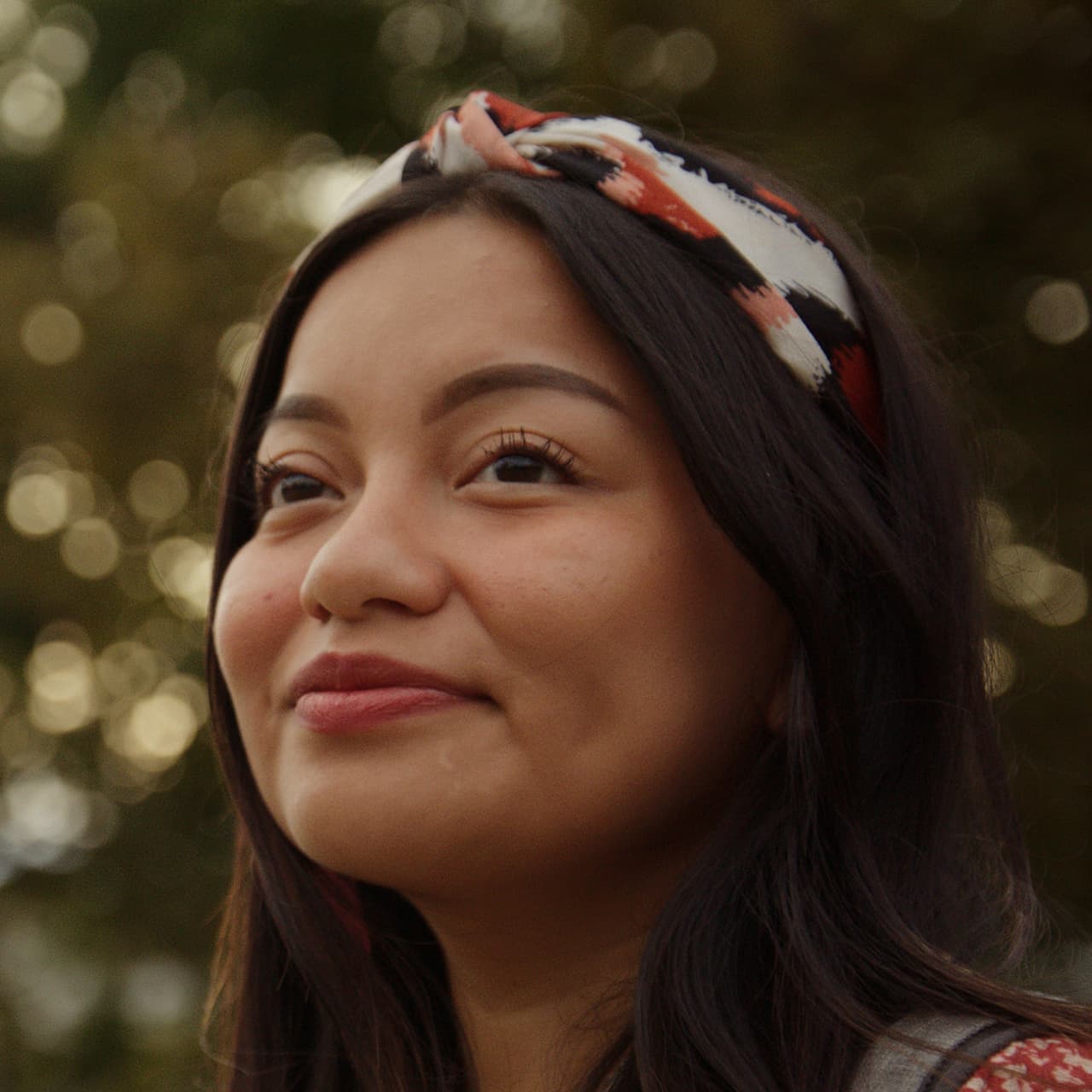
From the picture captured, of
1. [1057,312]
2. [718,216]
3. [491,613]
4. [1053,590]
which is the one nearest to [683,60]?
Result: [1057,312]

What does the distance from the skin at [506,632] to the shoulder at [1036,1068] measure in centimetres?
46

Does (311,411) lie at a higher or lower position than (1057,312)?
lower

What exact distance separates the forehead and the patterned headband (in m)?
0.13

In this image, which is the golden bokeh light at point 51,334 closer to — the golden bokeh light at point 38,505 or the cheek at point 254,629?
the golden bokeh light at point 38,505

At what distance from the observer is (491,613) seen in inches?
66.4

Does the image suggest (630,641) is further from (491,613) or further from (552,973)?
(552,973)

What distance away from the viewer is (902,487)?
6.42ft

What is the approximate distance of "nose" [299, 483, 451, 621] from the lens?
169 cm

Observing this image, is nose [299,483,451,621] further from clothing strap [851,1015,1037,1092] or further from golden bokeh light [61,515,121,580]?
golden bokeh light [61,515,121,580]

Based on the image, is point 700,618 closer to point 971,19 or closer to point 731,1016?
point 731,1016

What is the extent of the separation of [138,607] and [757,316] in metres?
3.78

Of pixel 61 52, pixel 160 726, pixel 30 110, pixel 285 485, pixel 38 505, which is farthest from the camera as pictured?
pixel 30 110

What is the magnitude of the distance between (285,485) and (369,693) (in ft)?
1.33

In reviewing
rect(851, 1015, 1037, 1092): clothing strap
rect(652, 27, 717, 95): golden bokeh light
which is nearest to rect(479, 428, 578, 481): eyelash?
rect(851, 1015, 1037, 1092): clothing strap
